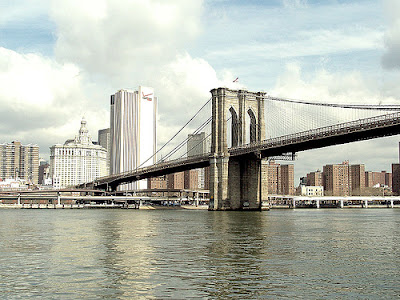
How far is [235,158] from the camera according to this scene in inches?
3346

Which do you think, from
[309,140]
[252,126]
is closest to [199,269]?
[309,140]

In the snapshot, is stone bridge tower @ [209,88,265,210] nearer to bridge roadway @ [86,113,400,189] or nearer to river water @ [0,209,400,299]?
bridge roadway @ [86,113,400,189]

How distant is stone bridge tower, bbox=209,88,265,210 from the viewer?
8244 cm

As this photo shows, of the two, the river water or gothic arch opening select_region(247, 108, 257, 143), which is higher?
gothic arch opening select_region(247, 108, 257, 143)

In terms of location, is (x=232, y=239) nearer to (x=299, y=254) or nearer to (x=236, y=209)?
(x=299, y=254)

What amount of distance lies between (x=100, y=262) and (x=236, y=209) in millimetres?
64490

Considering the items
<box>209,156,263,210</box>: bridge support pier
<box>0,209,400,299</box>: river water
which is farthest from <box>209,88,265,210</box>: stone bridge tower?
<box>0,209,400,299</box>: river water

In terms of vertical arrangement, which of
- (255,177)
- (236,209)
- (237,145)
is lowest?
(236,209)

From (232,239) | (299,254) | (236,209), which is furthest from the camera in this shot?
(236,209)

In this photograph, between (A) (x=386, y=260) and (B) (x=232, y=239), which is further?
(B) (x=232, y=239)

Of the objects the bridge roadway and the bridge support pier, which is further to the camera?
the bridge support pier

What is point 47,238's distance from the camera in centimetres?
3177

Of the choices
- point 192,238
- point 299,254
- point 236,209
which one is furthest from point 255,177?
point 299,254

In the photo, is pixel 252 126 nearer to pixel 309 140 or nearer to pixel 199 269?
pixel 309 140
